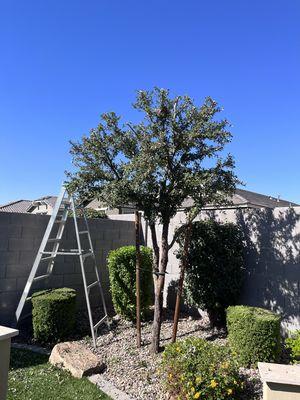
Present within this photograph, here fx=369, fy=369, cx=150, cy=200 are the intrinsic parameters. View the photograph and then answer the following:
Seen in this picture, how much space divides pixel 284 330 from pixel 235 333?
1.23 meters

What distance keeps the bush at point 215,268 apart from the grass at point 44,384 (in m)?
2.41

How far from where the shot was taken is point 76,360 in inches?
184

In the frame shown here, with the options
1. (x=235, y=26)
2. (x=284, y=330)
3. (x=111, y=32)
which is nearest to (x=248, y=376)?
(x=284, y=330)

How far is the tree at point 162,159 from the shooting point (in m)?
4.99

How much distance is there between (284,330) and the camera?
5.58 meters

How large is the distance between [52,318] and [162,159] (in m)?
2.93

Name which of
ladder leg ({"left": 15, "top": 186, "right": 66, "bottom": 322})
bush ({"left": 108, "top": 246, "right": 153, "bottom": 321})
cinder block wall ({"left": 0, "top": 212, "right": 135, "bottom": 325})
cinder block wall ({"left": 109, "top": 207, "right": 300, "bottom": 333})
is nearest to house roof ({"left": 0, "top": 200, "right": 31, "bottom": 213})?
cinder block wall ({"left": 0, "top": 212, "right": 135, "bottom": 325})

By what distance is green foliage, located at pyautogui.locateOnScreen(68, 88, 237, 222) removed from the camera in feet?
16.4

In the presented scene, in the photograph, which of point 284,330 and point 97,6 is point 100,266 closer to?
point 284,330

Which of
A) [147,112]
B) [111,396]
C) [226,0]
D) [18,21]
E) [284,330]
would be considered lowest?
[111,396]

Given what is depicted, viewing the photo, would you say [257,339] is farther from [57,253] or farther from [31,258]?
[31,258]

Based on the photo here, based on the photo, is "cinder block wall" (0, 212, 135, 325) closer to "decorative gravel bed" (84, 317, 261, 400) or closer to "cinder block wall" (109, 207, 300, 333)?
"decorative gravel bed" (84, 317, 261, 400)

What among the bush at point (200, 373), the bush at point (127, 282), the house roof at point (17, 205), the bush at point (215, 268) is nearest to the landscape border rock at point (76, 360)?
the bush at point (200, 373)

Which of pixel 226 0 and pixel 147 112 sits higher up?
pixel 226 0
